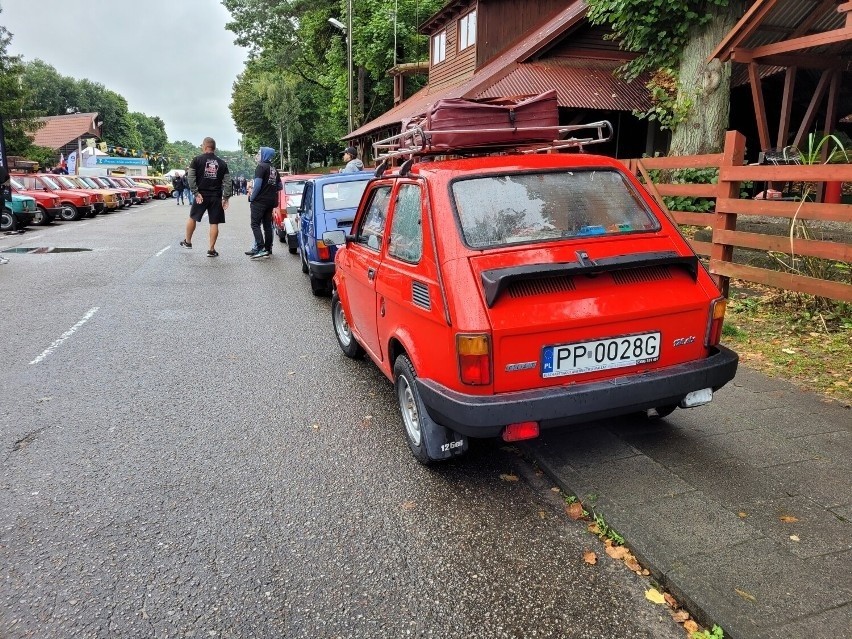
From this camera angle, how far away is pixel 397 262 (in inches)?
147

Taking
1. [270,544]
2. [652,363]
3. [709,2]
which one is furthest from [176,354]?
[709,2]

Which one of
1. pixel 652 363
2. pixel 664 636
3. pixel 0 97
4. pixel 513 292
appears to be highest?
pixel 0 97

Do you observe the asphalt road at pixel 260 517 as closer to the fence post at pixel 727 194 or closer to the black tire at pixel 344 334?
the black tire at pixel 344 334

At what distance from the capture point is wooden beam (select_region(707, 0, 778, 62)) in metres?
9.66

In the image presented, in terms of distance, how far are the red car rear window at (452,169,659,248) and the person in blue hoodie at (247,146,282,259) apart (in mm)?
8031

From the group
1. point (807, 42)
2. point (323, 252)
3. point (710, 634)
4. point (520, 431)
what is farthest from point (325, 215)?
point (807, 42)

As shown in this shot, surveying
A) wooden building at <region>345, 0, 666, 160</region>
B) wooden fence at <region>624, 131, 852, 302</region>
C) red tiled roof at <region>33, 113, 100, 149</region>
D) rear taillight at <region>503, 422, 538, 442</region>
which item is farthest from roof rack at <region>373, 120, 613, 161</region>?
red tiled roof at <region>33, 113, 100, 149</region>

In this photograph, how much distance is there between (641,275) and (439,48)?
2405cm

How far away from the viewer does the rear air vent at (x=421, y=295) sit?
3.18 m

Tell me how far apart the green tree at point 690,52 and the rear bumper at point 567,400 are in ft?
30.6

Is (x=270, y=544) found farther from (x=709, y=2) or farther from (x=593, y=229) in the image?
(x=709, y=2)

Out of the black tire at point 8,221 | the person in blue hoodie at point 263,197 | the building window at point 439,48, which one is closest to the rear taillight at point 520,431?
the person in blue hoodie at point 263,197

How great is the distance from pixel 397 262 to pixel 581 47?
17937 millimetres

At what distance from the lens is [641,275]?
3.21m
